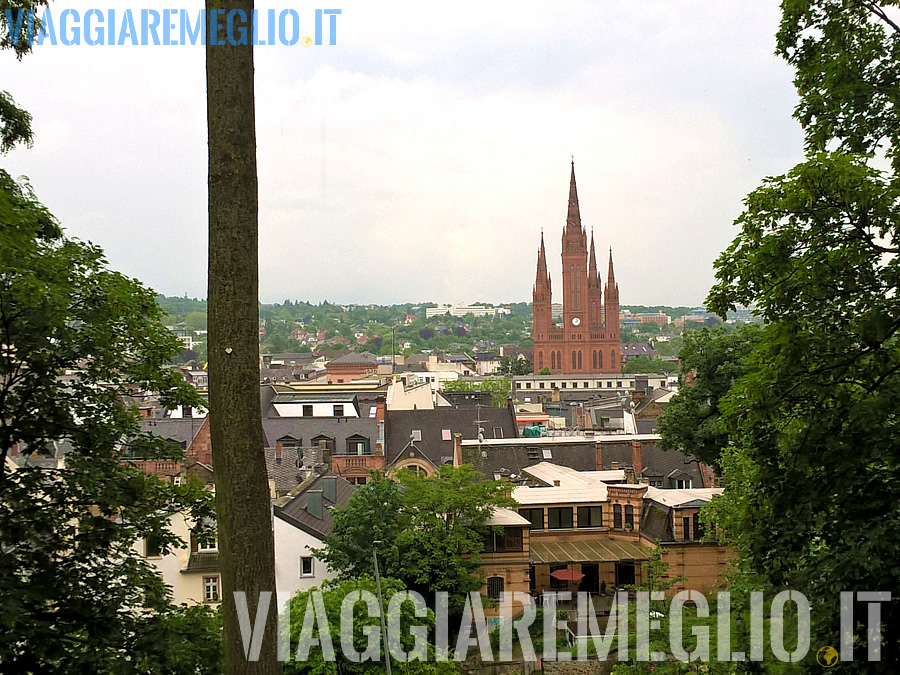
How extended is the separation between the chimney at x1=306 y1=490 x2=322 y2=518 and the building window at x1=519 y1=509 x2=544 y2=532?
7.47 metres

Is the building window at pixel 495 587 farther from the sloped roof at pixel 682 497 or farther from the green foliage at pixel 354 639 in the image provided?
the green foliage at pixel 354 639

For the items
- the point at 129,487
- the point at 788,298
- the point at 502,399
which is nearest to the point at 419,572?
the point at 129,487

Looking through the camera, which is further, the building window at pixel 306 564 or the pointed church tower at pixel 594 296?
the pointed church tower at pixel 594 296

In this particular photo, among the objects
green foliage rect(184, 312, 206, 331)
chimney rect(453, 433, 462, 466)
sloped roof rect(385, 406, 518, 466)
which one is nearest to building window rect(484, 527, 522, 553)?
chimney rect(453, 433, 462, 466)

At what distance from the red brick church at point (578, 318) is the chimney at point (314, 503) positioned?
115 metres

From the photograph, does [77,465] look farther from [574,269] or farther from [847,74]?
[574,269]

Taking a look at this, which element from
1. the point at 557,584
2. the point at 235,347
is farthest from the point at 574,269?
the point at 235,347

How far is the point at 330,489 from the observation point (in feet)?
90.0

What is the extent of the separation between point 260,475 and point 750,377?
460 cm

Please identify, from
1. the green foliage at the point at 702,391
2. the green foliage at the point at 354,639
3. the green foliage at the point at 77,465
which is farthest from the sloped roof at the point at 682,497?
the green foliage at the point at 77,465

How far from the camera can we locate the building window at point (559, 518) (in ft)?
97.9

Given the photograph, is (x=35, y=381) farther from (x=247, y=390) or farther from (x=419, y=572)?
(x=419, y=572)

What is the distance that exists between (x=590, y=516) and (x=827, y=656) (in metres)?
23.6

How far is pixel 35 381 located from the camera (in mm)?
7734
